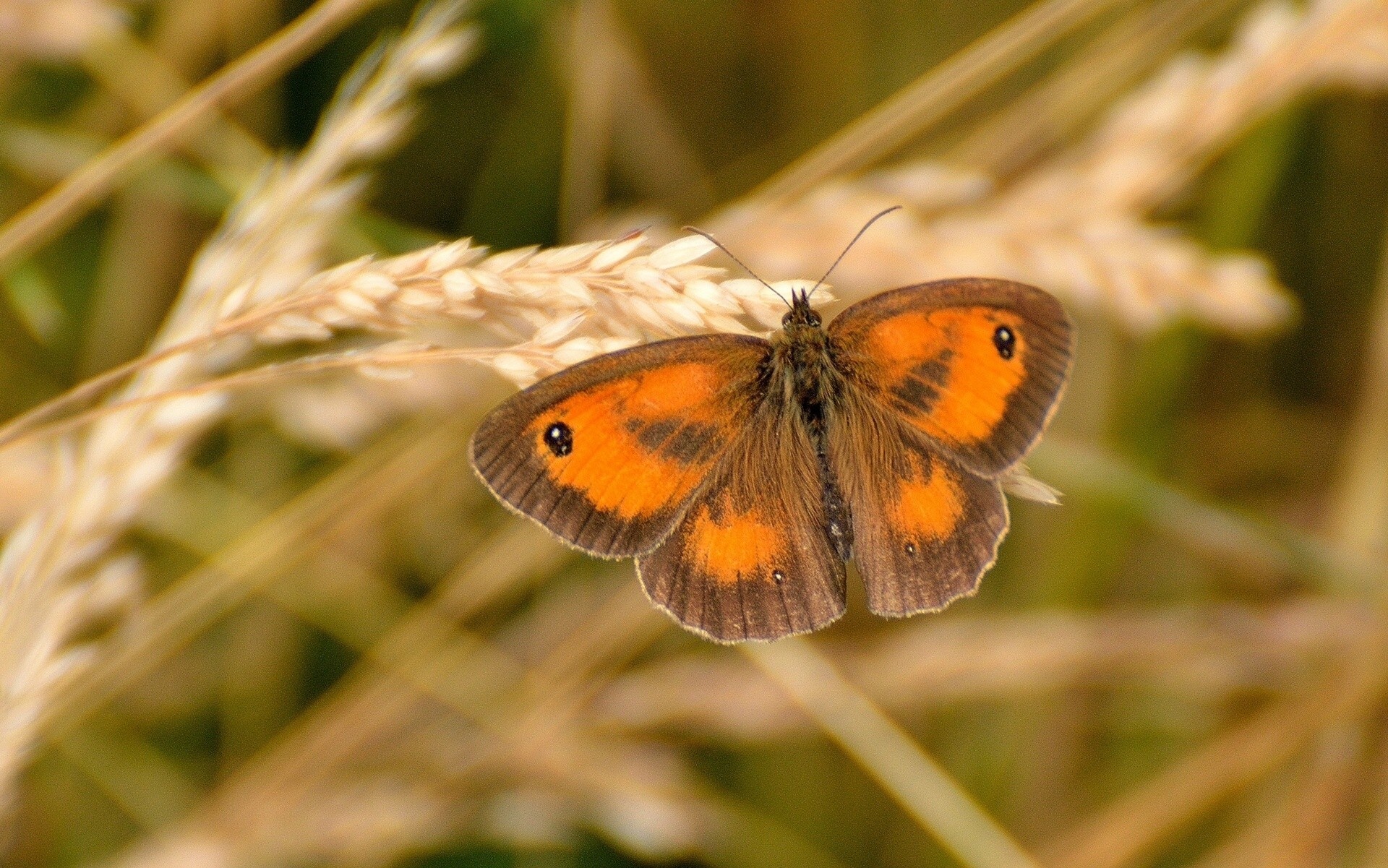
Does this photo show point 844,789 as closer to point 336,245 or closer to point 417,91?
point 336,245

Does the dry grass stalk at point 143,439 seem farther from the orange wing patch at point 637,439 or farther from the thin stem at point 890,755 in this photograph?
the thin stem at point 890,755

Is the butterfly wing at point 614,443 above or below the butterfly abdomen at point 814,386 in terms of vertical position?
below

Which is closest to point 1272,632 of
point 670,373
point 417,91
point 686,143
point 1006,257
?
point 1006,257

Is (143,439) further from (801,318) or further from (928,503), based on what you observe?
(928,503)

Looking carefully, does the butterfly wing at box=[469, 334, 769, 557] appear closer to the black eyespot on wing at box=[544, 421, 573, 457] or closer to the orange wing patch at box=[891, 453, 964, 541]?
the black eyespot on wing at box=[544, 421, 573, 457]

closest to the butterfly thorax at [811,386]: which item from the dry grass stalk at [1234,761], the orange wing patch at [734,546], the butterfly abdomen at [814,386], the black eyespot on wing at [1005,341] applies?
the butterfly abdomen at [814,386]

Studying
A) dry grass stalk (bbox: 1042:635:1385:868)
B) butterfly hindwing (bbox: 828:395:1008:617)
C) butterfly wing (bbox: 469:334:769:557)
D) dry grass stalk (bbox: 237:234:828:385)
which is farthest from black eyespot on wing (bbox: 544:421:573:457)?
dry grass stalk (bbox: 1042:635:1385:868)
